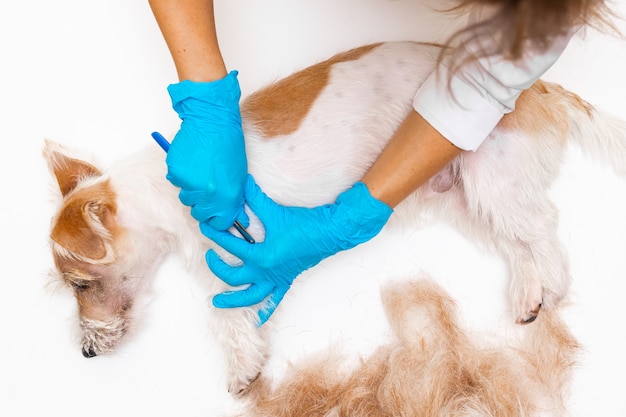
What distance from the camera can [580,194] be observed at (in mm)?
1687

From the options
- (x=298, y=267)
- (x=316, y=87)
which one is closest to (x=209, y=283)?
(x=298, y=267)

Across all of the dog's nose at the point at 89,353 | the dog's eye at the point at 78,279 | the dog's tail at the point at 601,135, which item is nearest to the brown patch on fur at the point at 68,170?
the dog's eye at the point at 78,279

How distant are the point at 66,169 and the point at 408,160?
930 millimetres

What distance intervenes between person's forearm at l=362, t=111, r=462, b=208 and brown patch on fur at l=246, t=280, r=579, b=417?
0.46 metres

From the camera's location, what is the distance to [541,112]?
143 cm

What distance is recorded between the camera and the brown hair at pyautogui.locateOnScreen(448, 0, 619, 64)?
0.84 metres

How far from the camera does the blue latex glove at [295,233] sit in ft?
4.24

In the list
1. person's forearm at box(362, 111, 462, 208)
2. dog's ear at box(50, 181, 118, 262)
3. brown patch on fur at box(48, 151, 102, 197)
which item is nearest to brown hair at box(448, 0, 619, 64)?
person's forearm at box(362, 111, 462, 208)

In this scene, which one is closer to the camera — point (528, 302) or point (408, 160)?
point (408, 160)

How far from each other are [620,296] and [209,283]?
1.27 meters

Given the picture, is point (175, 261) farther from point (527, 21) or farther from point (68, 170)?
point (527, 21)

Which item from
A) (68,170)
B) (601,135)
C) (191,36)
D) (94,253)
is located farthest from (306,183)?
(601,135)

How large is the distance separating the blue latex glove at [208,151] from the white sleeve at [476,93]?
1.49 feet

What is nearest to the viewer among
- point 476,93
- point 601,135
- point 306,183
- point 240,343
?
point 476,93
